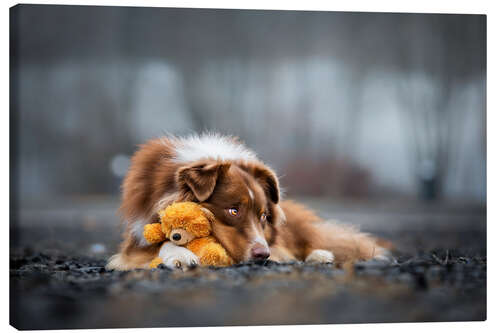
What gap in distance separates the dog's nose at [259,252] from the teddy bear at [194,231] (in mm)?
269

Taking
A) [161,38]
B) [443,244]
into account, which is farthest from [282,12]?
[443,244]

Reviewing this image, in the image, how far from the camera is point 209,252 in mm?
6816

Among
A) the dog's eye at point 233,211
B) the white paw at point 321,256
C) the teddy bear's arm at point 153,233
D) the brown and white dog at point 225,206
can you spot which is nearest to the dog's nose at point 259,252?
the brown and white dog at point 225,206

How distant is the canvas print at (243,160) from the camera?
6.58m

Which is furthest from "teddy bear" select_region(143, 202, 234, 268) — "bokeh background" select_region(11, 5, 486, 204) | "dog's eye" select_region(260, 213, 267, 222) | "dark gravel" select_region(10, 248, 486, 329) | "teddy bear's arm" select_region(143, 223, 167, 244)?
"bokeh background" select_region(11, 5, 486, 204)

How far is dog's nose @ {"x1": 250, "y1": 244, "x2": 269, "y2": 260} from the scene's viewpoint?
6746mm

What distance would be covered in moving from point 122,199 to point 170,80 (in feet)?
5.62

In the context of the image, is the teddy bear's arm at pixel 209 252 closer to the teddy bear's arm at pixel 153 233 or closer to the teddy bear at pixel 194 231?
the teddy bear at pixel 194 231

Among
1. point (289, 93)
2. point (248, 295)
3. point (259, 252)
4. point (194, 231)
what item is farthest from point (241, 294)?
point (289, 93)

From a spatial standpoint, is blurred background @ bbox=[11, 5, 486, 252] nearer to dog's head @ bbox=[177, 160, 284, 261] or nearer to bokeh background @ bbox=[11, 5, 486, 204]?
bokeh background @ bbox=[11, 5, 486, 204]

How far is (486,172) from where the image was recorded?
8.05m

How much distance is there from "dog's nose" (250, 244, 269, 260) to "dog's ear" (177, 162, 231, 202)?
0.72 m

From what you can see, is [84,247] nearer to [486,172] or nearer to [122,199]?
[122,199]

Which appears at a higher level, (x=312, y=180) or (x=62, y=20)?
(x=62, y=20)
